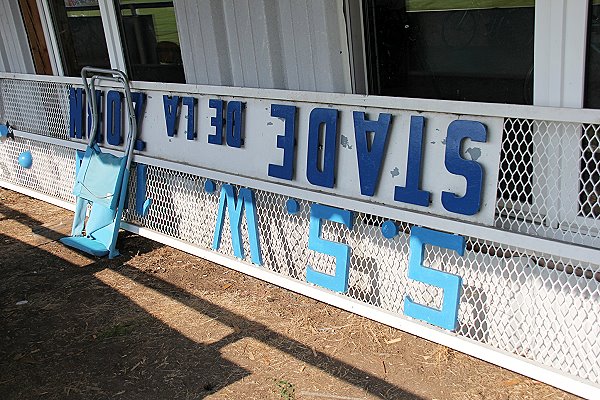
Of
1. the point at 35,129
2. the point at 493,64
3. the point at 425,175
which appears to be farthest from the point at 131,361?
the point at 35,129

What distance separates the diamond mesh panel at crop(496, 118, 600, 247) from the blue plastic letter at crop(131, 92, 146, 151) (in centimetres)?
306

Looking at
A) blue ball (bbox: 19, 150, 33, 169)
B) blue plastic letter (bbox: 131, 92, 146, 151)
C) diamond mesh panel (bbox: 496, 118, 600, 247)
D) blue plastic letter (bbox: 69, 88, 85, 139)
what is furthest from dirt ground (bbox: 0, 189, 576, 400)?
blue ball (bbox: 19, 150, 33, 169)

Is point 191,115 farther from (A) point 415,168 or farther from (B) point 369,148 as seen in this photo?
(A) point 415,168

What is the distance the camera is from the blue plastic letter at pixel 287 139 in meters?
3.95

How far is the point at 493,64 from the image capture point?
3279mm

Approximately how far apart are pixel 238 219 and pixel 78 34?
9.54 ft

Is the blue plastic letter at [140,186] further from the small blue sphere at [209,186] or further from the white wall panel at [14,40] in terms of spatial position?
→ the white wall panel at [14,40]

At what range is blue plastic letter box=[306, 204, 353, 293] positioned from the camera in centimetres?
387

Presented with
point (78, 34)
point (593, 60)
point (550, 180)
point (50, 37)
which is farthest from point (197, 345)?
point (50, 37)

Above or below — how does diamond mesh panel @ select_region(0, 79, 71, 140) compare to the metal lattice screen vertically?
above

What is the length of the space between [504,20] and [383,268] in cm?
156

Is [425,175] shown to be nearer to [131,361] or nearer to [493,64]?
[493,64]

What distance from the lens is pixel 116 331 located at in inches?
158

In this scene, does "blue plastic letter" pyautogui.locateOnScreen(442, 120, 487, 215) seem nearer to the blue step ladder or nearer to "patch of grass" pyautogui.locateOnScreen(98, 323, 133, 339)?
"patch of grass" pyautogui.locateOnScreen(98, 323, 133, 339)
